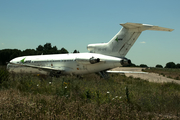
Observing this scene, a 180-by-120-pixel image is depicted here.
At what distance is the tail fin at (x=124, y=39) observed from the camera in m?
14.5

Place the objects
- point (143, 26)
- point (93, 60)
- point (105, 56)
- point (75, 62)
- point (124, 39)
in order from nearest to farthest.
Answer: point (143, 26) < point (124, 39) < point (93, 60) < point (105, 56) < point (75, 62)

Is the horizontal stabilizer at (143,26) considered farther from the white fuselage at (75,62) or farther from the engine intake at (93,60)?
the engine intake at (93,60)

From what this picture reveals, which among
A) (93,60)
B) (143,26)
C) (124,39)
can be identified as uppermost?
(143,26)

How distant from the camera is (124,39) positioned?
605 inches

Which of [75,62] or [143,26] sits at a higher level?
[143,26]

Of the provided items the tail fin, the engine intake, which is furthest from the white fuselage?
the tail fin

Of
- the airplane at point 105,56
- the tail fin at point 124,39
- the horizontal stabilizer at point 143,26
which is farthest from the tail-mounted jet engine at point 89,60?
the horizontal stabilizer at point 143,26

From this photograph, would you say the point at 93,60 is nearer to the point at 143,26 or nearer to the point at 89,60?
the point at 89,60

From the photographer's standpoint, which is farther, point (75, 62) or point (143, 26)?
point (75, 62)

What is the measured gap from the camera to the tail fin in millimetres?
14451

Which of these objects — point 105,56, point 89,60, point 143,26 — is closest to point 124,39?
point 143,26

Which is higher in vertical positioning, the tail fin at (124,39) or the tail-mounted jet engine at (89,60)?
the tail fin at (124,39)

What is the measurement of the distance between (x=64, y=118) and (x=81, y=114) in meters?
0.54

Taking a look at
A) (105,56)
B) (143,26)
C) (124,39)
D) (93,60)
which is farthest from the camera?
(105,56)
